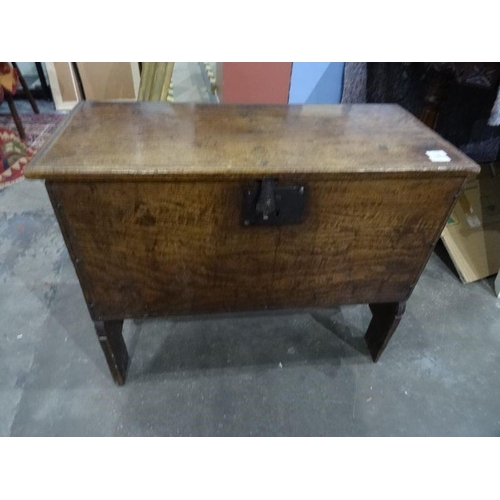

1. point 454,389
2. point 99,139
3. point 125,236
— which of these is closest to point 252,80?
point 99,139

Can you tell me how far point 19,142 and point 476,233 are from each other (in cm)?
246

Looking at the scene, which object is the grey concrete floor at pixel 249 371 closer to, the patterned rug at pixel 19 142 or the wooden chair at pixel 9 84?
the patterned rug at pixel 19 142

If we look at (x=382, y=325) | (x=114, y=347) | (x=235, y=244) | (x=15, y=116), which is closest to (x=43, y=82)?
(x=15, y=116)

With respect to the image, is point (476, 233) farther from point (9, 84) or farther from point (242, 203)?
point (9, 84)

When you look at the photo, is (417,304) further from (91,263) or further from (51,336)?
(51,336)

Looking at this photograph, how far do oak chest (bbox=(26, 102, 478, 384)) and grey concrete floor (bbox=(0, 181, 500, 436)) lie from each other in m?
0.20

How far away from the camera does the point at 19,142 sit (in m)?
2.24

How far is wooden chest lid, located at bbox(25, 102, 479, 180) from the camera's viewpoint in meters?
0.75

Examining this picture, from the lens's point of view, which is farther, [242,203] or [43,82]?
[43,82]

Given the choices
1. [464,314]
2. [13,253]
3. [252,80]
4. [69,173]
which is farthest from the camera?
[252,80]

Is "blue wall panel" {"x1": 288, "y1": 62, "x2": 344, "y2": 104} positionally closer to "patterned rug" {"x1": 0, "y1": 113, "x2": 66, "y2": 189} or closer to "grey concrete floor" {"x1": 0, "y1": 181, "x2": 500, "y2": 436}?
"grey concrete floor" {"x1": 0, "y1": 181, "x2": 500, "y2": 436}

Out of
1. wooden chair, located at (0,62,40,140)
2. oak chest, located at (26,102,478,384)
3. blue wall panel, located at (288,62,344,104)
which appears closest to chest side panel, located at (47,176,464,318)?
oak chest, located at (26,102,478,384)

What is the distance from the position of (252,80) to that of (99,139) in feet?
4.04

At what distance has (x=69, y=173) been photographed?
719 millimetres
